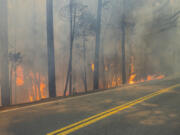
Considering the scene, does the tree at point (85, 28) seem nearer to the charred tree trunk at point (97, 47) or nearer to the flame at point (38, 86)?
the charred tree trunk at point (97, 47)

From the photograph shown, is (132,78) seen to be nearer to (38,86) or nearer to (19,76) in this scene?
(38,86)

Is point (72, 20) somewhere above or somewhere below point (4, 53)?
above

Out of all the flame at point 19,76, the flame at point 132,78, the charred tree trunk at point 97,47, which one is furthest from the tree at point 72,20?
the flame at point 132,78

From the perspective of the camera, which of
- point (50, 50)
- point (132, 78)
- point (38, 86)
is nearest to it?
point (38, 86)

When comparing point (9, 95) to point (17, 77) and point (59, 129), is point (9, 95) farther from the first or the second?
point (59, 129)

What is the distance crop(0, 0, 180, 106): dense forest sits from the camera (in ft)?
21.2

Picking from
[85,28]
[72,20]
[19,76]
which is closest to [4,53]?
[19,76]

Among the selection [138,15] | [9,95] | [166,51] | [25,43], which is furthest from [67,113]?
[166,51]

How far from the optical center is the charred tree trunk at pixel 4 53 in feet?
20.0

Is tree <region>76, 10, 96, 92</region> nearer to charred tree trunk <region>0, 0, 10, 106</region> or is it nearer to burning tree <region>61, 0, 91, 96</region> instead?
burning tree <region>61, 0, 91, 96</region>

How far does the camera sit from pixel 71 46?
8.62 m

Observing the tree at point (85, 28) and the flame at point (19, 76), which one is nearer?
the flame at point (19, 76)

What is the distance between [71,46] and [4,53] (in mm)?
3291

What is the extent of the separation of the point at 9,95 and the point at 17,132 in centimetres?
318
